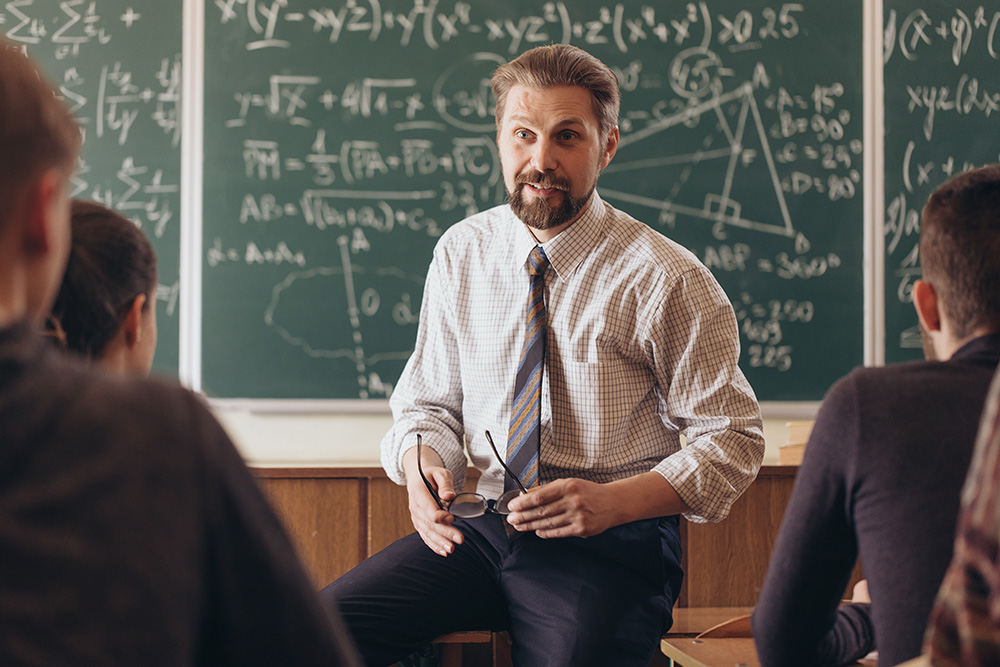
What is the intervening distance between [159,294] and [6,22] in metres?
0.99

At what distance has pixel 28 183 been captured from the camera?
0.63m

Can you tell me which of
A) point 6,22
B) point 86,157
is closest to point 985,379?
point 86,157

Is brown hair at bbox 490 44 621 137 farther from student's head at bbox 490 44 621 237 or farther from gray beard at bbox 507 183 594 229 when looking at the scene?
gray beard at bbox 507 183 594 229

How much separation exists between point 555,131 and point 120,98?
5.16ft

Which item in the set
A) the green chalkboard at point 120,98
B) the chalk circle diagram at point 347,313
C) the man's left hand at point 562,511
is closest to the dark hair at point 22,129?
the man's left hand at point 562,511

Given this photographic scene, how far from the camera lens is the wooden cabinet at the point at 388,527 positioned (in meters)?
2.44

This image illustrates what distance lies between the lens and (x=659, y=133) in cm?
276

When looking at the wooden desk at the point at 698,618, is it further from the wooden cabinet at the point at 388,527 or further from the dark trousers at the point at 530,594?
the dark trousers at the point at 530,594

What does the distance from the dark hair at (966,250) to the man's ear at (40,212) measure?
0.97m

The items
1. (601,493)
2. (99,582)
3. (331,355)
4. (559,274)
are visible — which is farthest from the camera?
(331,355)

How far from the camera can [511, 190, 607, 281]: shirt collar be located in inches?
76.1

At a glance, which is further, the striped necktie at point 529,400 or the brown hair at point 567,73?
the brown hair at point 567,73

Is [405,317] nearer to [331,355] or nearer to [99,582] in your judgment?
[331,355]

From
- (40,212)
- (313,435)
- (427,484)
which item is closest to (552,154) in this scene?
(427,484)
